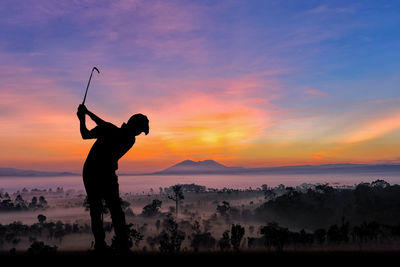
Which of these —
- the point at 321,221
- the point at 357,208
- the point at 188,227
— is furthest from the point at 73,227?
the point at 357,208

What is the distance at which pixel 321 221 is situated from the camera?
134m

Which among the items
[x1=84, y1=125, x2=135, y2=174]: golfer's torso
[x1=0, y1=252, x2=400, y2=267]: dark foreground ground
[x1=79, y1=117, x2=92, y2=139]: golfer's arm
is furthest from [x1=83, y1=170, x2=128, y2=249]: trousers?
[x1=79, y1=117, x2=92, y2=139]: golfer's arm

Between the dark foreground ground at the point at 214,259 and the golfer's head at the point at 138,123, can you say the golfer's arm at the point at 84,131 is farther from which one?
the dark foreground ground at the point at 214,259

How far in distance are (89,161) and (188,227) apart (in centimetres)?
14291

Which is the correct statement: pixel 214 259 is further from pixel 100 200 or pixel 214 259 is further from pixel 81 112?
pixel 81 112

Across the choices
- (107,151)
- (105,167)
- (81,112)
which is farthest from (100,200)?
(81,112)

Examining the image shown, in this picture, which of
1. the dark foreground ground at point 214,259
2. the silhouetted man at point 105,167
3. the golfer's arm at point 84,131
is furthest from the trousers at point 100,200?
the golfer's arm at point 84,131

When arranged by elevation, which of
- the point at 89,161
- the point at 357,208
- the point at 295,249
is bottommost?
the point at 357,208

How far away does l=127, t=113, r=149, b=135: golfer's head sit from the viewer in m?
6.84

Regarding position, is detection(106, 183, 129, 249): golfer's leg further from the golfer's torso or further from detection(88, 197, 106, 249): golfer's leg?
the golfer's torso

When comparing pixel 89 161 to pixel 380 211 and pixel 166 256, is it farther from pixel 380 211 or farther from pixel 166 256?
pixel 380 211

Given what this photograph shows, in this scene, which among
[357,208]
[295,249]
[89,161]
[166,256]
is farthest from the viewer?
[357,208]

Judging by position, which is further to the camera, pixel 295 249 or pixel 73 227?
pixel 73 227

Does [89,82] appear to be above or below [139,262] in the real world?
above
